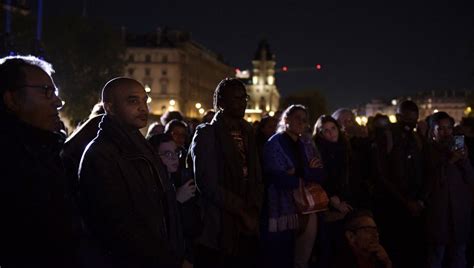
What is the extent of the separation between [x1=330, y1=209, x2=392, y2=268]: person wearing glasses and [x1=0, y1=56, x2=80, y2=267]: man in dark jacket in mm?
2779

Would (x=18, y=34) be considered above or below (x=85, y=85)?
above

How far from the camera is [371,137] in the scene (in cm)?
987

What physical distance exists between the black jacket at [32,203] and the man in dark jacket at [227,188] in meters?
2.71

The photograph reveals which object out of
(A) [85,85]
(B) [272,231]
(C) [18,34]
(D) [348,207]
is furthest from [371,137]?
(A) [85,85]

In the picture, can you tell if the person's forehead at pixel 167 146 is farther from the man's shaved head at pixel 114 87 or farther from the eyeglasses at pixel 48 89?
the eyeglasses at pixel 48 89

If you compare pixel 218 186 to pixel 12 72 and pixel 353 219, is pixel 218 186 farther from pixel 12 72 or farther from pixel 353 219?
pixel 12 72

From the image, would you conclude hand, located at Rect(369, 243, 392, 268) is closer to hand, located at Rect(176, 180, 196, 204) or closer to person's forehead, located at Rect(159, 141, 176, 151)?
hand, located at Rect(176, 180, 196, 204)

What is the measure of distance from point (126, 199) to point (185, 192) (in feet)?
5.85

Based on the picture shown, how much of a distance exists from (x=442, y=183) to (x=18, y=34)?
4859cm

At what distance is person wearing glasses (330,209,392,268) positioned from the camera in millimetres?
5703

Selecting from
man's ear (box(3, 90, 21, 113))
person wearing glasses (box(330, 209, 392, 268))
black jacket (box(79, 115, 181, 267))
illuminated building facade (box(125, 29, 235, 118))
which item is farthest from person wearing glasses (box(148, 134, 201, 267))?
illuminated building facade (box(125, 29, 235, 118))

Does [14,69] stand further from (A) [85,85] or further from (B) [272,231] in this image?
(A) [85,85]

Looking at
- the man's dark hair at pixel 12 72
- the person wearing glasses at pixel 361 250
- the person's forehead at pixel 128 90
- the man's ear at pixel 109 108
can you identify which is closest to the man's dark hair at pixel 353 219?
the person wearing glasses at pixel 361 250

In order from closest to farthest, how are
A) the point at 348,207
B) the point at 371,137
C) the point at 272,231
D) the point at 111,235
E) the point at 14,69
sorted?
the point at 14,69, the point at 111,235, the point at 272,231, the point at 348,207, the point at 371,137
